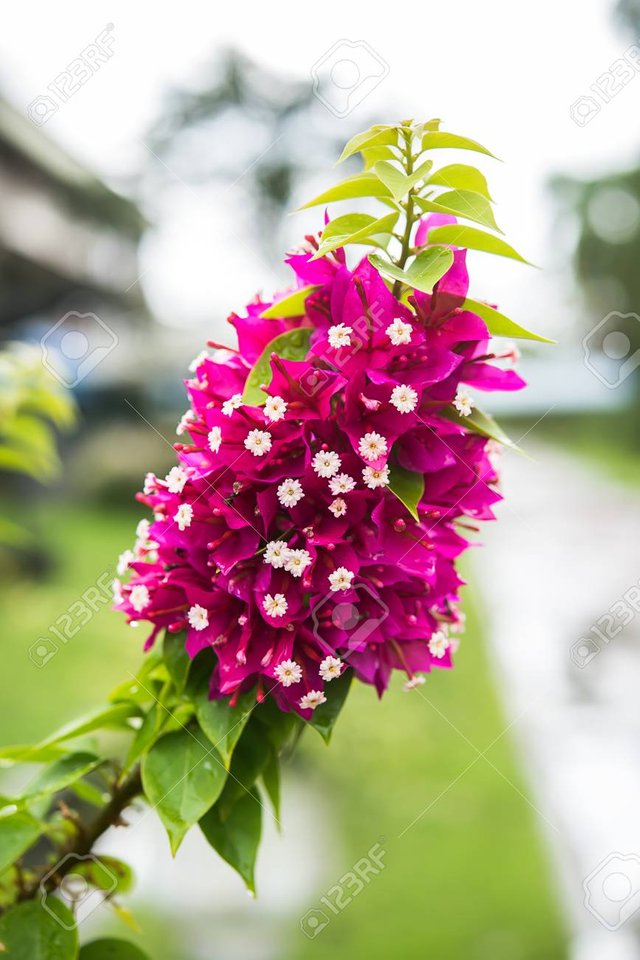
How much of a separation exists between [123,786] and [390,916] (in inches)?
99.6

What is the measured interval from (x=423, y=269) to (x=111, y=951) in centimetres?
80

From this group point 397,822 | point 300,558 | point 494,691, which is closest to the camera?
point 300,558

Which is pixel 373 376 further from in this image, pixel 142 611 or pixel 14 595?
pixel 14 595

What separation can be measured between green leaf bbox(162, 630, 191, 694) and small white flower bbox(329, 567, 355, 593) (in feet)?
0.57

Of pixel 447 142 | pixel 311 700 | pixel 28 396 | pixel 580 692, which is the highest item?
pixel 28 396

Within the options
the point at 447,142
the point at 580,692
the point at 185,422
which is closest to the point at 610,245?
the point at 580,692

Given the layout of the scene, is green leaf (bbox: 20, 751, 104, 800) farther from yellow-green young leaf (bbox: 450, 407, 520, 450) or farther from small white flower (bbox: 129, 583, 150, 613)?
yellow-green young leaf (bbox: 450, 407, 520, 450)

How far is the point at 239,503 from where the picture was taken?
2.72ft

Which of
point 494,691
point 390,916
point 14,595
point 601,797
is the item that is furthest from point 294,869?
point 14,595

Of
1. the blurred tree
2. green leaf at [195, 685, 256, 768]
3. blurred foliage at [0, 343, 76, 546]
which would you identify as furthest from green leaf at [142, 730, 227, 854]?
the blurred tree

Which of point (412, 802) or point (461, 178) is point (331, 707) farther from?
point (412, 802)

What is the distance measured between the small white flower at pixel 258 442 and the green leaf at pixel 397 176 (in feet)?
0.78

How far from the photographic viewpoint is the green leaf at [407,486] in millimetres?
792

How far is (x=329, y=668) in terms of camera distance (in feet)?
2.60
